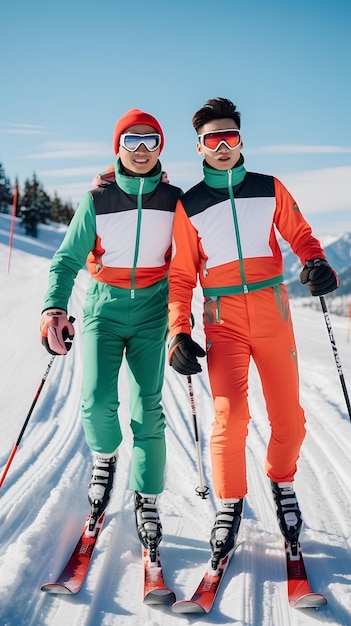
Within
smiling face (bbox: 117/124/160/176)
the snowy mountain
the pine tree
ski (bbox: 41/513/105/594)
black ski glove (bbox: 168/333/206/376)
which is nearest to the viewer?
the snowy mountain

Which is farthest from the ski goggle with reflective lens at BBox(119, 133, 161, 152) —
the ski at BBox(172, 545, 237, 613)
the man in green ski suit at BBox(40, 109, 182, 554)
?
the ski at BBox(172, 545, 237, 613)

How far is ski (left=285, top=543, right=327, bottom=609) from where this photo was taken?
9.56 feet

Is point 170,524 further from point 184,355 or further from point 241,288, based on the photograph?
point 241,288

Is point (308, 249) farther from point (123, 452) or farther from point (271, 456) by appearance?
point (123, 452)

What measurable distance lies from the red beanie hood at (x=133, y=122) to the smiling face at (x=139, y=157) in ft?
0.07

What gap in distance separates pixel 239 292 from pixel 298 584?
1608mm

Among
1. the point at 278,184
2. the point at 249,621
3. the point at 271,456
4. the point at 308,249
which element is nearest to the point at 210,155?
the point at 278,184

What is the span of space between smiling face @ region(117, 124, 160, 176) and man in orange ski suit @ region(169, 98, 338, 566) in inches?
12.6

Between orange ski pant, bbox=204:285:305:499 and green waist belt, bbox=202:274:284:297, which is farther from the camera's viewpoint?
green waist belt, bbox=202:274:284:297

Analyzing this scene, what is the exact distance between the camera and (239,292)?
3.53 m

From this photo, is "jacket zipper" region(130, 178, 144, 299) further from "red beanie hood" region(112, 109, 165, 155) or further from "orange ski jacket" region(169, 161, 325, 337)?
"red beanie hood" region(112, 109, 165, 155)

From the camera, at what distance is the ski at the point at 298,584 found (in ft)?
9.56

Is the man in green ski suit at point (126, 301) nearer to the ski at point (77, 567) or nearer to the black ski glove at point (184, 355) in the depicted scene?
the ski at point (77, 567)

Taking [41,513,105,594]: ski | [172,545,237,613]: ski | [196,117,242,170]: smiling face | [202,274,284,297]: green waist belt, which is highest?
[196,117,242,170]: smiling face
